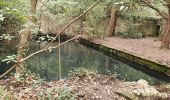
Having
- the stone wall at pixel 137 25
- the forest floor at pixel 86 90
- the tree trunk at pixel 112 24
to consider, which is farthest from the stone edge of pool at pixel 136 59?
the stone wall at pixel 137 25

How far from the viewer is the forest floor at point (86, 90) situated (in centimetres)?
572

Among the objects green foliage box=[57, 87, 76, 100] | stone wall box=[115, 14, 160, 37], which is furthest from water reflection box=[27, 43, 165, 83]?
stone wall box=[115, 14, 160, 37]

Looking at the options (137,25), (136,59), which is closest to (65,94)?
(136,59)

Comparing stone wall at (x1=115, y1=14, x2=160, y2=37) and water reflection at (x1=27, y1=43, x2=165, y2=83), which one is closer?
water reflection at (x1=27, y1=43, x2=165, y2=83)

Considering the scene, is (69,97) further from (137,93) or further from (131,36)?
(131,36)

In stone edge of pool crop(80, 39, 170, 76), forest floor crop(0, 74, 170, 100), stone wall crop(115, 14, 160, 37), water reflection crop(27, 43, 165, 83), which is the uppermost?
stone wall crop(115, 14, 160, 37)

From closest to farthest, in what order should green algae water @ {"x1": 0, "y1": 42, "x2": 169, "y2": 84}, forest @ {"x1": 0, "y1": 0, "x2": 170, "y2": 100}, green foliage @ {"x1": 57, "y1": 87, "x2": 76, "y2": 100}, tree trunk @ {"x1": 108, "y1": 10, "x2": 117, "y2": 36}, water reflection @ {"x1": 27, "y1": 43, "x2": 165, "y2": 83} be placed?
1. forest @ {"x1": 0, "y1": 0, "x2": 170, "y2": 100}
2. green foliage @ {"x1": 57, "y1": 87, "x2": 76, "y2": 100}
3. green algae water @ {"x1": 0, "y1": 42, "x2": 169, "y2": 84}
4. water reflection @ {"x1": 27, "y1": 43, "x2": 165, "y2": 83}
5. tree trunk @ {"x1": 108, "y1": 10, "x2": 117, "y2": 36}

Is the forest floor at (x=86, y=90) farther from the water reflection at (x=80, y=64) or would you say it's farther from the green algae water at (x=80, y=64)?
the water reflection at (x=80, y=64)

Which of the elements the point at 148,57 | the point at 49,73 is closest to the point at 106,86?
the point at 49,73

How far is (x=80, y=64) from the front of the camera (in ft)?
48.6

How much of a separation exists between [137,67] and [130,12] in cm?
1147

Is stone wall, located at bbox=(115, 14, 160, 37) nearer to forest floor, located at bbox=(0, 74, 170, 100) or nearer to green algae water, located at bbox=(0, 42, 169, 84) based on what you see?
green algae water, located at bbox=(0, 42, 169, 84)

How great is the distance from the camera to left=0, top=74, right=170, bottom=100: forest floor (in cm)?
572

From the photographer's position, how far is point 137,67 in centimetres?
1380
